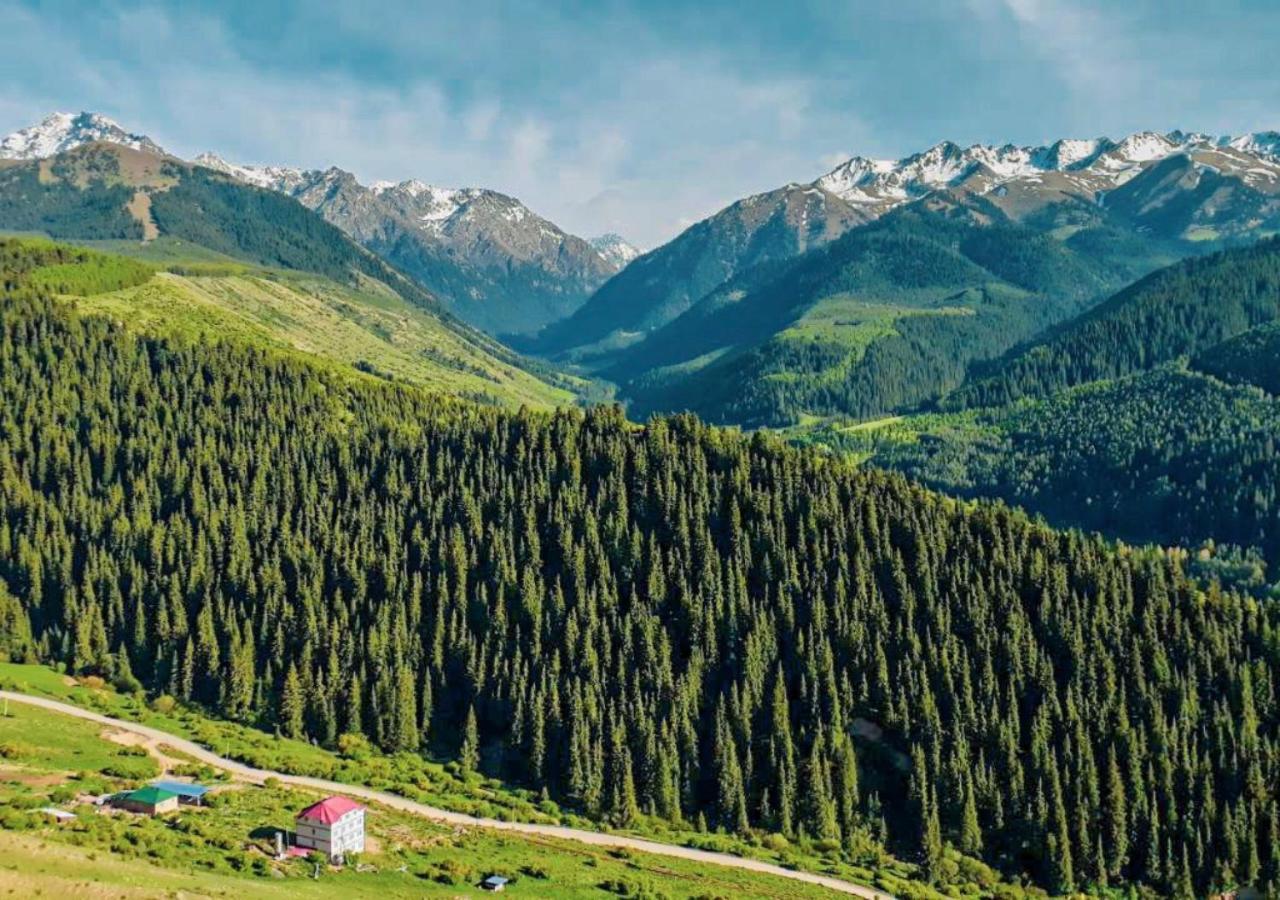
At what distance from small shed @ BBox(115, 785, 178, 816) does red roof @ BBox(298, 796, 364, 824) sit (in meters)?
14.5

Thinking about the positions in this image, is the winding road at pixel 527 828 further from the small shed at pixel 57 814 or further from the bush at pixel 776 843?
the small shed at pixel 57 814

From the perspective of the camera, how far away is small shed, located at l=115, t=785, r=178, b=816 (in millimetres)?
119875

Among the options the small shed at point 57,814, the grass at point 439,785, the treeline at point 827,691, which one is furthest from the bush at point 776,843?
the small shed at point 57,814

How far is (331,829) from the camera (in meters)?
116

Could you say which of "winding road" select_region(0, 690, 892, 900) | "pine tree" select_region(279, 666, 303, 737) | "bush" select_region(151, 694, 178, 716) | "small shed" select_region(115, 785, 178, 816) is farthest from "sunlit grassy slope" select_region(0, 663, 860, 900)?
"pine tree" select_region(279, 666, 303, 737)

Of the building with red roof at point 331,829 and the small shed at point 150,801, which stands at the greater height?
the small shed at point 150,801

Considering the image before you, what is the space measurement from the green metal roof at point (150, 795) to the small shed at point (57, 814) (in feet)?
22.8

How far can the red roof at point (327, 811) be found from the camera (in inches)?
4589

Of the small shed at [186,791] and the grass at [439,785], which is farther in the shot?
the grass at [439,785]

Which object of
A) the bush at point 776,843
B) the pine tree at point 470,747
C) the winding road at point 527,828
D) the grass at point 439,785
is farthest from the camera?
the pine tree at point 470,747

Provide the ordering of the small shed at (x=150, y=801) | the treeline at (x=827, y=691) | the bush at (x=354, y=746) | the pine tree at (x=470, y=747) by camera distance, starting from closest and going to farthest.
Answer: the small shed at (x=150, y=801) → the treeline at (x=827, y=691) → the bush at (x=354, y=746) → the pine tree at (x=470, y=747)

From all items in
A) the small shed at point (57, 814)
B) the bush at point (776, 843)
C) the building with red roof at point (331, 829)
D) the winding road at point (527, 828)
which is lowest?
the bush at point (776, 843)

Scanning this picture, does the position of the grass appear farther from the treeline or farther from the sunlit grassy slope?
the sunlit grassy slope

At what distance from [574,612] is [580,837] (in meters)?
52.9
